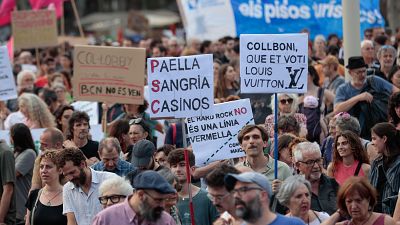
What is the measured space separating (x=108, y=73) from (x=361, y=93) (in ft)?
9.95

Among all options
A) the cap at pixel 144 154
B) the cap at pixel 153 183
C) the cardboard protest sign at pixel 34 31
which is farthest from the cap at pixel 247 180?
the cardboard protest sign at pixel 34 31

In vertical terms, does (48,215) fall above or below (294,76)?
below

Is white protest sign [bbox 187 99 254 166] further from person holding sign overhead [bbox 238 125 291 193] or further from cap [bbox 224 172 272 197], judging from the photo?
cap [bbox 224 172 272 197]

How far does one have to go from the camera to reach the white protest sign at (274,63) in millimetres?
12375

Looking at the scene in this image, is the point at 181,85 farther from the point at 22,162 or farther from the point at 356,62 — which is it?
the point at 356,62

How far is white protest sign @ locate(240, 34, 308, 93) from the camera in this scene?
40.6 feet

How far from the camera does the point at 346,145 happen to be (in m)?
11.8

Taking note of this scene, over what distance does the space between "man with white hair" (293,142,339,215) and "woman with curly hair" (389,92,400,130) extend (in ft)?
7.43

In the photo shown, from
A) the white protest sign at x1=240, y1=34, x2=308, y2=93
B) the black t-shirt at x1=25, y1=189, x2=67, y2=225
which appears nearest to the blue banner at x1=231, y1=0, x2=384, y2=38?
the white protest sign at x1=240, y1=34, x2=308, y2=93

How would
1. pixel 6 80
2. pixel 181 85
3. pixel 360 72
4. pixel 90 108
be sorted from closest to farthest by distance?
pixel 181 85, pixel 360 72, pixel 6 80, pixel 90 108

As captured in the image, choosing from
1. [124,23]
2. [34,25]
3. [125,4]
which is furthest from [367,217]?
[125,4]

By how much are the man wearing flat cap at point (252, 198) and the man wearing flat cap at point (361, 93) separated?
7068mm

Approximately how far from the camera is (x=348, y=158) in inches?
464

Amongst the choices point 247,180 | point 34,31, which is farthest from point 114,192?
point 34,31
